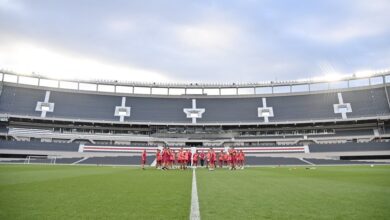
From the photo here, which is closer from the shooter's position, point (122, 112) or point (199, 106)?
point (122, 112)

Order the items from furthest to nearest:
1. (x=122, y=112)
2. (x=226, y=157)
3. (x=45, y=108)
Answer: (x=122, y=112) → (x=45, y=108) → (x=226, y=157)

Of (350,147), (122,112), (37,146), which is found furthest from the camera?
(122,112)

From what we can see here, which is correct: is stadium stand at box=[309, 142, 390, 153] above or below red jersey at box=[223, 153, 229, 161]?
above

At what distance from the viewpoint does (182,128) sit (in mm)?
51750

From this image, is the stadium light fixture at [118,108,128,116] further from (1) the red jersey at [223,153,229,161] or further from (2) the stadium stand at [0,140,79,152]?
(1) the red jersey at [223,153,229,161]

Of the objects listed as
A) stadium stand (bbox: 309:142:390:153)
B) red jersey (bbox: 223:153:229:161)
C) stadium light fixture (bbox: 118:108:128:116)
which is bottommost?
red jersey (bbox: 223:153:229:161)

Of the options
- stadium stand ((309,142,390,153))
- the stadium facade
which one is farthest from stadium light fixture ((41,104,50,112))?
stadium stand ((309,142,390,153))

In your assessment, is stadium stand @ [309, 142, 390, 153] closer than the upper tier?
Yes

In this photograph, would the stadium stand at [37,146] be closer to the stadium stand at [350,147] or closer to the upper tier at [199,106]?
the upper tier at [199,106]

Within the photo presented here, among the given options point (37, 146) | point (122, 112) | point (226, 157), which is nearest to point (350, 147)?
point (226, 157)

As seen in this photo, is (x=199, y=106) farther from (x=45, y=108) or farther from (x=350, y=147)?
(x=45, y=108)

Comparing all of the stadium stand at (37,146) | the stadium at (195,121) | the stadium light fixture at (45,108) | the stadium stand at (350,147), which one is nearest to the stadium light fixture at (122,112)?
the stadium at (195,121)

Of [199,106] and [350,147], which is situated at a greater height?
[199,106]

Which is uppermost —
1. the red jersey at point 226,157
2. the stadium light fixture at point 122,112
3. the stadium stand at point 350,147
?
the stadium light fixture at point 122,112
